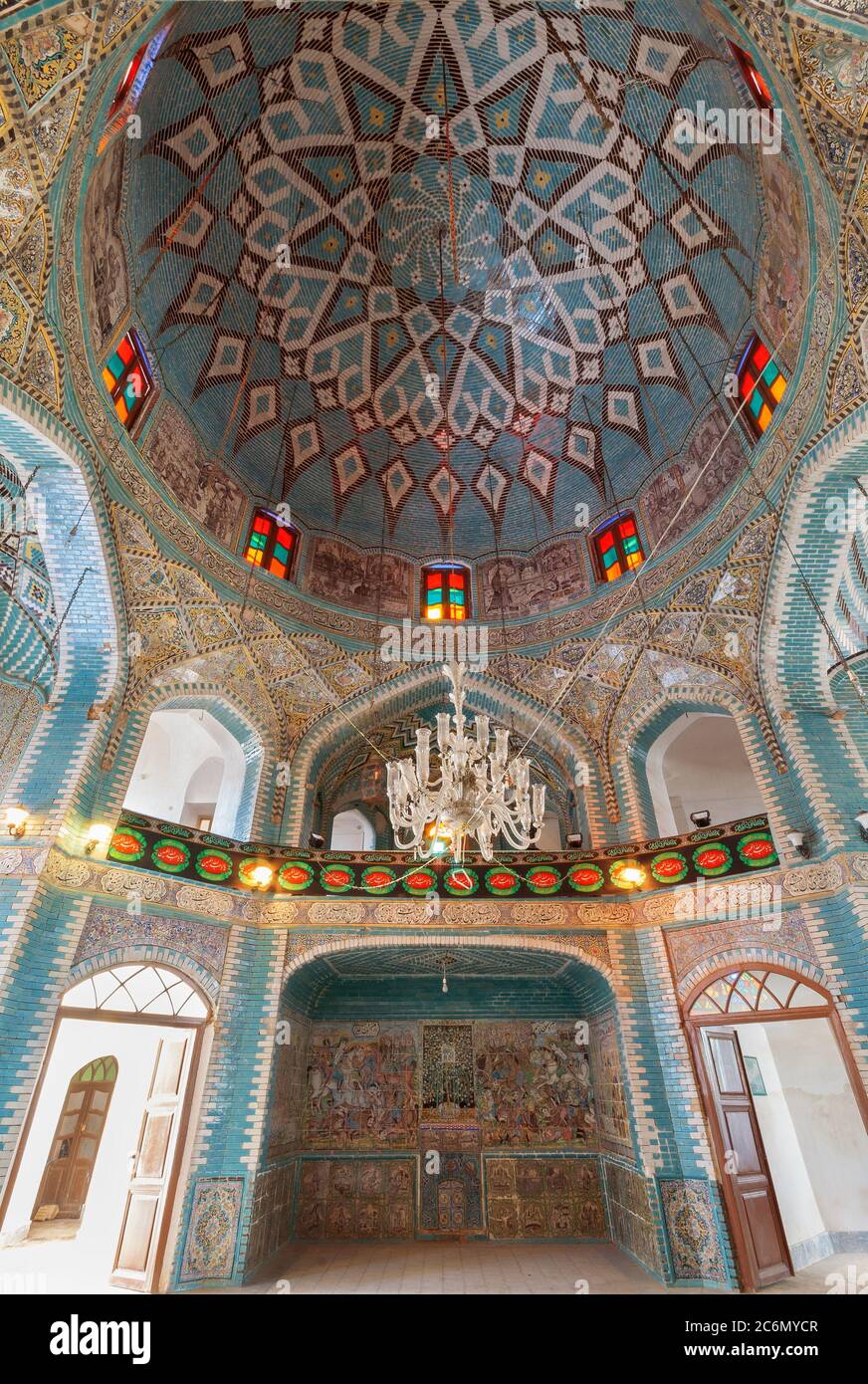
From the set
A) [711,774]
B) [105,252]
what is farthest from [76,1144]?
[105,252]

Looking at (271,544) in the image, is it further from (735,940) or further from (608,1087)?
(608,1087)

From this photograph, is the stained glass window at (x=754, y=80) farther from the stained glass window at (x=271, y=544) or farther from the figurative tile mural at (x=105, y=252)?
the stained glass window at (x=271, y=544)

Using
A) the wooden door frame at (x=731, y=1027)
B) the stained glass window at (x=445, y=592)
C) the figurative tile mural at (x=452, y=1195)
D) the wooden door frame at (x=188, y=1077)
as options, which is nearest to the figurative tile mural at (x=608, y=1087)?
the wooden door frame at (x=731, y=1027)

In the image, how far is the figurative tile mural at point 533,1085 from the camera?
11328 millimetres

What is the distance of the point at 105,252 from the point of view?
9547 millimetres

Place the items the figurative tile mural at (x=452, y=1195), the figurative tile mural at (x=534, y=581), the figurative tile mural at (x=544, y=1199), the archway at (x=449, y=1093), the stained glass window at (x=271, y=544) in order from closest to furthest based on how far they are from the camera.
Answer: the archway at (x=449, y=1093) → the figurative tile mural at (x=544, y=1199) → the figurative tile mural at (x=452, y=1195) → the stained glass window at (x=271, y=544) → the figurative tile mural at (x=534, y=581)

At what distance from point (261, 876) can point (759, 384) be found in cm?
1108

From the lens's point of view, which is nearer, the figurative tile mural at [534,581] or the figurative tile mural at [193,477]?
the figurative tile mural at [193,477]

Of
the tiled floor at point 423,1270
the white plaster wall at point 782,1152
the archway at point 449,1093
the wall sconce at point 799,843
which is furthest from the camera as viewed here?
the archway at point 449,1093

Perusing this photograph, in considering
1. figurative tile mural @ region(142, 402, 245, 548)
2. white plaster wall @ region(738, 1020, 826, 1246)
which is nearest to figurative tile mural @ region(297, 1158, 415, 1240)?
white plaster wall @ region(738, 1020, 826, 1246)

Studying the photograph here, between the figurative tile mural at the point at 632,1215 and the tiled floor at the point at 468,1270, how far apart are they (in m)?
0.19

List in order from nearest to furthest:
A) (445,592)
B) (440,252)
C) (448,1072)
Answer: (448,1072) → (440,252) → (445,592)

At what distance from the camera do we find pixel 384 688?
43.8 ft

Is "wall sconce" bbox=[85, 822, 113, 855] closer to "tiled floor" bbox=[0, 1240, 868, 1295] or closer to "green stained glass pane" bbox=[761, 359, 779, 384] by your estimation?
"tiled floor" bbox=[0, 1240, 868, 1295]
